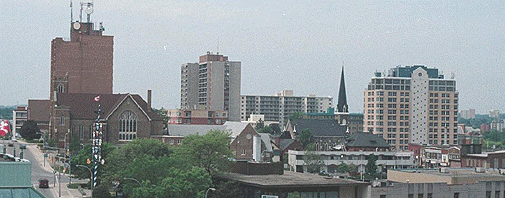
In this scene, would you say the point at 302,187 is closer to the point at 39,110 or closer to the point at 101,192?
the point at 101,192

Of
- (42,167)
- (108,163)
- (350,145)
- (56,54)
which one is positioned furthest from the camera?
(56,54)

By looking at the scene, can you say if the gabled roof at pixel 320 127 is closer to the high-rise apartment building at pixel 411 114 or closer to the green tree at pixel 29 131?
the high-rise apartment building at pixel 411 114

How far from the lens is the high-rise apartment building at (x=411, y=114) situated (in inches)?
7756

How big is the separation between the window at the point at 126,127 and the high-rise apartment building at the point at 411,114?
77.9 m

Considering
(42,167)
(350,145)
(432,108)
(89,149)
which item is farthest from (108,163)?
(432,108)

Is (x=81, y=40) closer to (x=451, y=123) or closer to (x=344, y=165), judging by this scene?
(x=344, y=165)

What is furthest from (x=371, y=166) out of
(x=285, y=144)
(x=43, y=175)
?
(x=43, y=175)

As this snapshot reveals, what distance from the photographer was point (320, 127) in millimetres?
178500

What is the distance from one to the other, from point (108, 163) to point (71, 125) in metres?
52.5

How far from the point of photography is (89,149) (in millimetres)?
100688

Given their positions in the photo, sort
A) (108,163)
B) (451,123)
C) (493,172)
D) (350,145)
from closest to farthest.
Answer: (493,172) < (108,163) < (350,145) < (451,123)

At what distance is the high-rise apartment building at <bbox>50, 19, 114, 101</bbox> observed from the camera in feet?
562

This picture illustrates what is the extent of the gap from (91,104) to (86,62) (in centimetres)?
3256

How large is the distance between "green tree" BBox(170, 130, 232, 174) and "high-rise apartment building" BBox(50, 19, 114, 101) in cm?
9770
